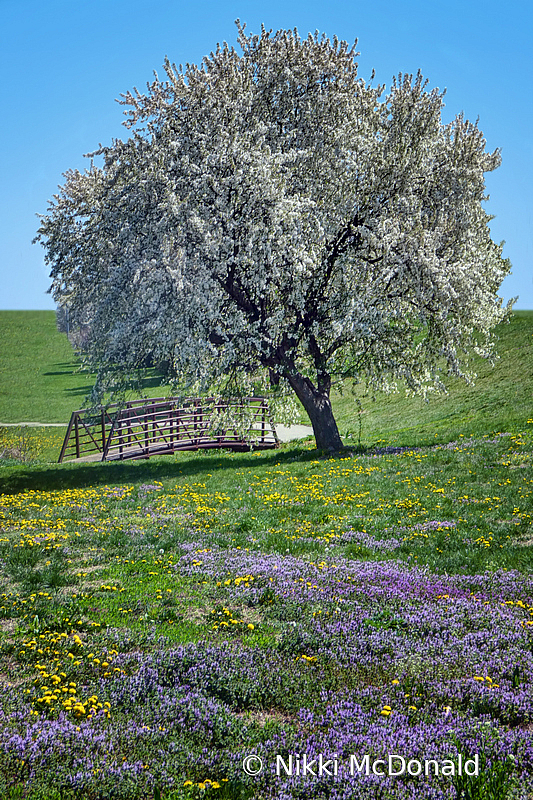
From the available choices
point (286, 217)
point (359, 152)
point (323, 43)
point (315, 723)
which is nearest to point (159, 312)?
point (286, 217)

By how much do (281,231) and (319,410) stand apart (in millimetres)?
7693

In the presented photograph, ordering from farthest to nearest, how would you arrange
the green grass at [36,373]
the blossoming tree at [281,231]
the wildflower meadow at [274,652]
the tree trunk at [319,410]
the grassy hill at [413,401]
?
the green grass at [36,373]
the grassy hill at [413,401]
the tree trunk at [319,410]
the blossoming tree at [281,231]
the wildflower meadow at [274,652]

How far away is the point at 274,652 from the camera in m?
7.05

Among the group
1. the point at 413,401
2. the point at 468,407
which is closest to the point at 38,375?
the point at 413,401

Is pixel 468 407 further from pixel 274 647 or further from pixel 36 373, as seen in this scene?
pixel 36 373

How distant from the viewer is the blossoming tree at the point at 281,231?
1997 cm

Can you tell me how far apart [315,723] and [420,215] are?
65.2 ft

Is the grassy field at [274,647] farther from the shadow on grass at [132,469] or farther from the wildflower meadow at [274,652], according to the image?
the shadow on grass at [132,469]

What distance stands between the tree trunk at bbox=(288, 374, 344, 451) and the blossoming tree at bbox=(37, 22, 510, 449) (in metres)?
0.06

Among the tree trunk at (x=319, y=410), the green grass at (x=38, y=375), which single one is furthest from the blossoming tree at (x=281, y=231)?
the green grass at (x=38, y=375)

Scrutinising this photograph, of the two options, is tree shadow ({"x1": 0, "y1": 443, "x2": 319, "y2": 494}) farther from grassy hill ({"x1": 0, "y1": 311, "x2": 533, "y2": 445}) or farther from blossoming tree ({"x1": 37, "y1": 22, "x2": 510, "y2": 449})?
grassy hill ({"x1": 0, "y1": 311, "x2": 533, "y2": 445})

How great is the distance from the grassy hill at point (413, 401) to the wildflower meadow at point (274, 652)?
43.2ft

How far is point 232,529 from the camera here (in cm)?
1291

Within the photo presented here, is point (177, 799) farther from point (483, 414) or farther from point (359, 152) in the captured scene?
point (483, 414)
